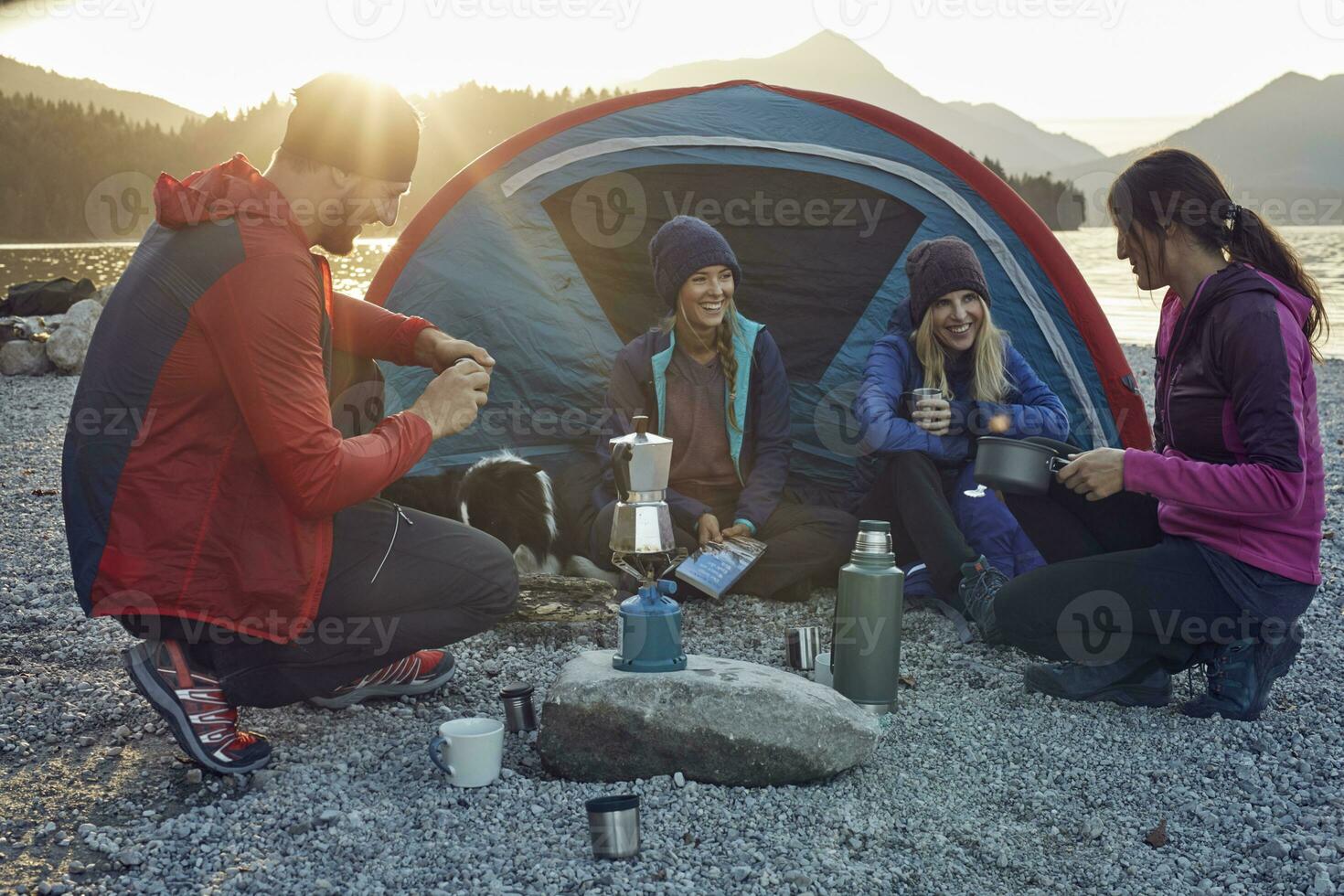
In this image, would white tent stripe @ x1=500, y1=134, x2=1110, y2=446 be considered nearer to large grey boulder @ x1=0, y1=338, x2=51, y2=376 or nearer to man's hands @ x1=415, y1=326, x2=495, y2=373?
man's hands @ x1=415, y1=326, x2=495, y2=373

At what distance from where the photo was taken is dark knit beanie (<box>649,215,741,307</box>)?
13.1 ft

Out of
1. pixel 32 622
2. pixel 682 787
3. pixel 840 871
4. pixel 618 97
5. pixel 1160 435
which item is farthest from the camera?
pixel 618 97

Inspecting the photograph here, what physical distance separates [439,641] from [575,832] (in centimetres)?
77

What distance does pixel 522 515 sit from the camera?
14.3ft

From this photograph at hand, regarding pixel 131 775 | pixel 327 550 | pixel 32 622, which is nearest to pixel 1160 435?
pixel 327 550

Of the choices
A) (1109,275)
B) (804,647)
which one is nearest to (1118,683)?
(804,647)

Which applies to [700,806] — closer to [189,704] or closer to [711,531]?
[189,704]

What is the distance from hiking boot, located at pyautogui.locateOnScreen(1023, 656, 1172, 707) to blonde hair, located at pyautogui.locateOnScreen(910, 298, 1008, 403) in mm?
1162

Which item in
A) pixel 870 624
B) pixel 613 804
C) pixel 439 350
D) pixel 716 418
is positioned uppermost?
pixel 439 350

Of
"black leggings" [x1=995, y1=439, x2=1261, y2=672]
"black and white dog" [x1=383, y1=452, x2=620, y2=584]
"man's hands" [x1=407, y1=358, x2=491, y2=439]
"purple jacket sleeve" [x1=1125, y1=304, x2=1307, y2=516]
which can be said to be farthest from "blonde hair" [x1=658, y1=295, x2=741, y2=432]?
"purple jacket sleeve" [x1=1125, y1=304, x2=1307, y2=516]

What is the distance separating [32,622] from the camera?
370cm

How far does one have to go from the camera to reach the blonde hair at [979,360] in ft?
12.9

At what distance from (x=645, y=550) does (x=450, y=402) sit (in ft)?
2.03

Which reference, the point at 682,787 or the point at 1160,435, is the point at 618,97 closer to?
the point at 1160,435
